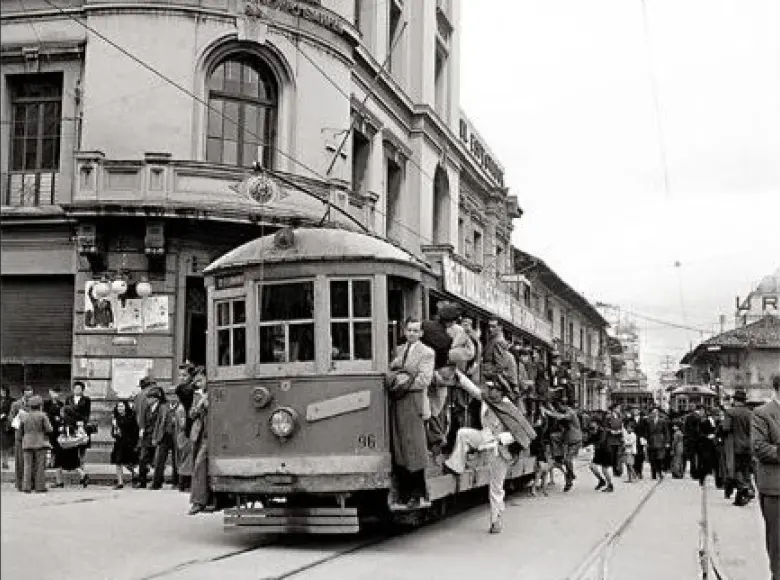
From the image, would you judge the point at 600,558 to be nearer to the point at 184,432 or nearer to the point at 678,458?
the point at 184,432

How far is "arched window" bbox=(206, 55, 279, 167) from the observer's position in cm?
2017

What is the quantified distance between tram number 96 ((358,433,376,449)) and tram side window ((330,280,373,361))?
30.2 inches

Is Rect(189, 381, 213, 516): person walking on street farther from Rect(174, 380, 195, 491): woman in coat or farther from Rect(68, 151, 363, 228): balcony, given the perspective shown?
Rect(68, 151, 363, 228): balcony

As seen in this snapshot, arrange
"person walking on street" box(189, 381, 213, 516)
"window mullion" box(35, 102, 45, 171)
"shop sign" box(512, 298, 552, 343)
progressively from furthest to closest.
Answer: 1. "shop sign" box(512, 298, 552, 343)
2. "window mullion" box(35, 102, 45, 171)
3. "person walking on street" box(189, 381, 213, 516)

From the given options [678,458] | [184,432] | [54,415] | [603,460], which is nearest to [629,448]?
[603,460]

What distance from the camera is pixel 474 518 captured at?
1277 centimetres

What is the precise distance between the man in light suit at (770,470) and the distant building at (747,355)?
34.0 metres

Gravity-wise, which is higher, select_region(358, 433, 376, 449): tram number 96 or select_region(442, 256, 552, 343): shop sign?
select_region(442, 256, 552, 343): shop sign

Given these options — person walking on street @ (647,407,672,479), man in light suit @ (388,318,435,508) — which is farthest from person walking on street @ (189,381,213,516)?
person walking on street @ (647,407,672,479)

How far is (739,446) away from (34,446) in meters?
10.8

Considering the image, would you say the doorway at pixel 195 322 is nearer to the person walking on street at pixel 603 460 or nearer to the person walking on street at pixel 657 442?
the person walking on street at pixel 603 460

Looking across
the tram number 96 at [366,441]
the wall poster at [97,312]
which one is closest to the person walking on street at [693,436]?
the wall poster at [97,312]

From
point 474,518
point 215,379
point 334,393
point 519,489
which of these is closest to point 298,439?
point 334,393

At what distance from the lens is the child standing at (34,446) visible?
14789 millimetres
